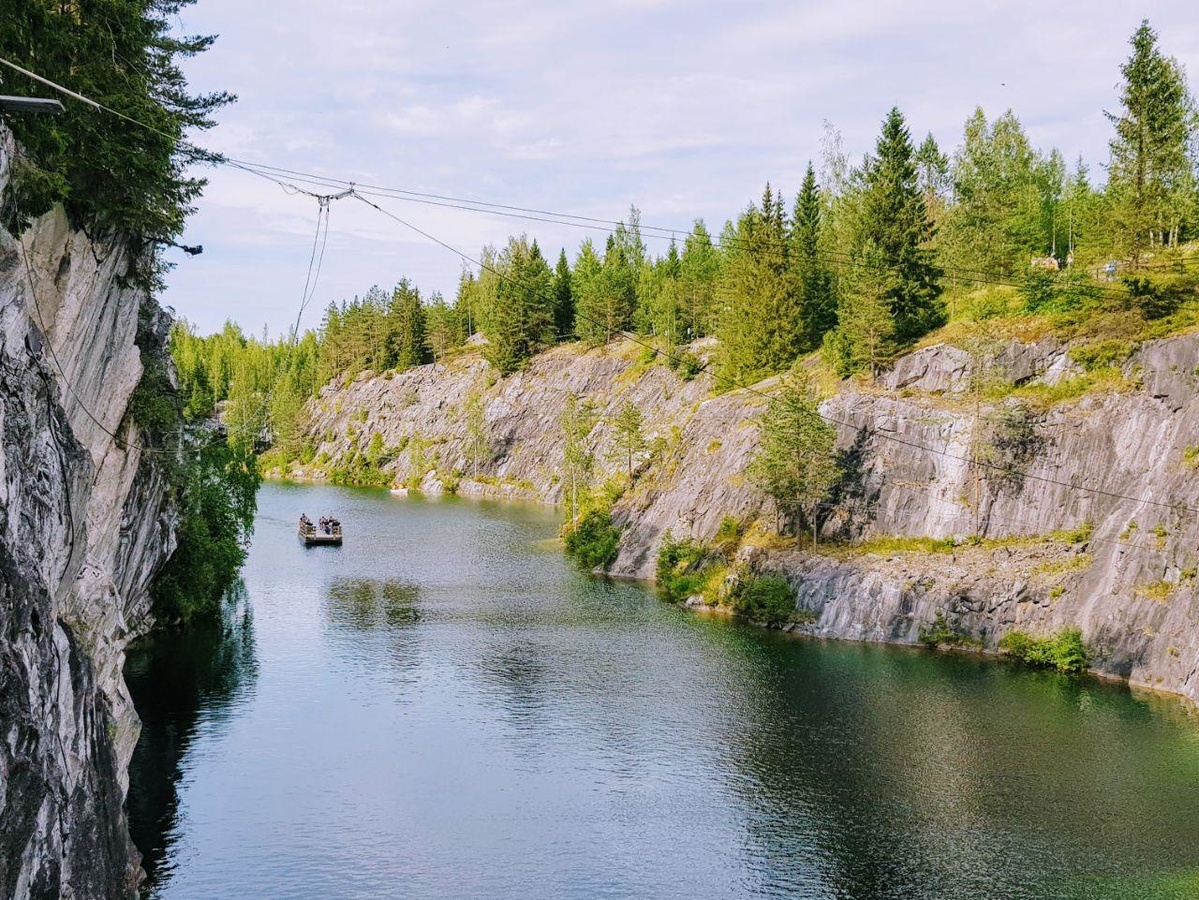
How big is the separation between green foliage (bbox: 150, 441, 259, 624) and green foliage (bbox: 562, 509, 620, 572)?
25558 mm

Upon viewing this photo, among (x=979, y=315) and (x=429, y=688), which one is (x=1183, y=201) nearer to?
(x=979, y=315)

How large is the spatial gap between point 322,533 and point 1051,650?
6258cm

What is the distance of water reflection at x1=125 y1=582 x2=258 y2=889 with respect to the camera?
103 ft

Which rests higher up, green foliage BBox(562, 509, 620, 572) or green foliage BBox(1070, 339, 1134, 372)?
green foliage BBox(1070, 339, 1134, 372)

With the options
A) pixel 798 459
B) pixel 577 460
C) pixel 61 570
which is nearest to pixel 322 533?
pixel 577 460

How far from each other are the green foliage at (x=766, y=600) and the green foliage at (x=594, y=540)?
1587 centimetres

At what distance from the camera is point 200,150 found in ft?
112

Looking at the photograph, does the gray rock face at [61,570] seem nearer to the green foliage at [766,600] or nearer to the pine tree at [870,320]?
the green foliage at [766,600]

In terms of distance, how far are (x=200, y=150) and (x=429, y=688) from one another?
2493 centimetres

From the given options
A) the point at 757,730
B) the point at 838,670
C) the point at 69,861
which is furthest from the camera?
the point at 838,670

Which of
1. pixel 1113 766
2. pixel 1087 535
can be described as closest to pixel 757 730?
pixel 1113 766

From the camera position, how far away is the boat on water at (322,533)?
289 ft

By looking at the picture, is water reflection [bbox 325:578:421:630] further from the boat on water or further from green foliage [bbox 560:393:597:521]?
green foliage [bbox 560:393:597:521]

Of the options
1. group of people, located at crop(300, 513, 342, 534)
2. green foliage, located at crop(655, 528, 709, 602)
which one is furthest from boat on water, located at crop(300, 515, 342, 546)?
green foliage, located at crop(655, 528, 709, 602)
